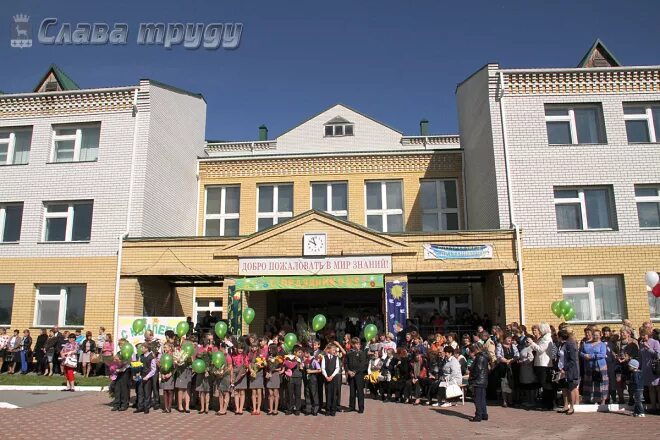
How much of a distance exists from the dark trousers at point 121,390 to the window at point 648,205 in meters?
16.2

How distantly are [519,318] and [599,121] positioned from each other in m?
7.57

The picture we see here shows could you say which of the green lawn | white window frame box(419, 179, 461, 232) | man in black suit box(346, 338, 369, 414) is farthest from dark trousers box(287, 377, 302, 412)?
white window frame box(419, 179, 461, 232)

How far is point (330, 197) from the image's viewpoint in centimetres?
Result: 2281

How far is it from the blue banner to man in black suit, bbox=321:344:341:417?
505cm

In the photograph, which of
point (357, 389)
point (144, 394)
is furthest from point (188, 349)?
point (357, 389)

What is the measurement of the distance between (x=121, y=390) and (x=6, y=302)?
1008cm

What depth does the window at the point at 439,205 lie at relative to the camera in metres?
22.3

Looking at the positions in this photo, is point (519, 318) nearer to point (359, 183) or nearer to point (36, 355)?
point (359, 183)

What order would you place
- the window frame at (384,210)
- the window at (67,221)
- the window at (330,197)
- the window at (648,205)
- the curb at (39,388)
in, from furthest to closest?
1. the window at (330,197)
2. the window frame at (384,210)
3. the window at (67,221)
4. the window at (648,205)
5. the curb at (39,388)

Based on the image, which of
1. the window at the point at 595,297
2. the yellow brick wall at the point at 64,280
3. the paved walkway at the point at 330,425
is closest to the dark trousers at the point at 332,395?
the paved walkway at the point at 330,425

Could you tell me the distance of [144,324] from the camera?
16141 millimetres

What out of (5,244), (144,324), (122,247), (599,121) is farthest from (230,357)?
(599,121)

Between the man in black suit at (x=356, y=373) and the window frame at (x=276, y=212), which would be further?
the window frame at (x=276, y=212)

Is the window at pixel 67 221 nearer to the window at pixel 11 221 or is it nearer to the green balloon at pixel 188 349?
the window at pixel 11 221
